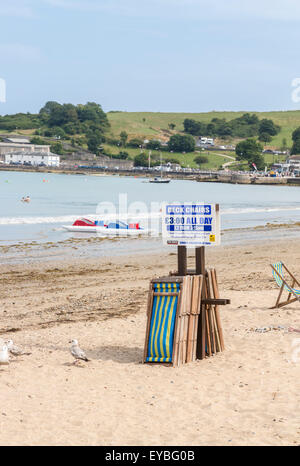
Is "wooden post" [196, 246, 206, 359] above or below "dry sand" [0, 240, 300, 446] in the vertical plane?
above

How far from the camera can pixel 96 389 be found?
8375 millimetres

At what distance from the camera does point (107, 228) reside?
3391 cm

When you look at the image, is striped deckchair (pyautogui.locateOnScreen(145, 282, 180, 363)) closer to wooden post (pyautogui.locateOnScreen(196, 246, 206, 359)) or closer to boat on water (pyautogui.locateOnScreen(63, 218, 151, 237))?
wooden post (pyautogui.locateOnScreen(196, 246, 206, 359))

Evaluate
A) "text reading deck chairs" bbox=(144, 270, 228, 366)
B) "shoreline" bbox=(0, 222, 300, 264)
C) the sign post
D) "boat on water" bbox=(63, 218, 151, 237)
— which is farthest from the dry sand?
"boat on water" bbox=(63, 218, 151, 237)

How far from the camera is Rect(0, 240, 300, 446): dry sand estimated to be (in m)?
6.98

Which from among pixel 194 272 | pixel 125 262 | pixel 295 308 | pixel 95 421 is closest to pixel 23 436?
pixel 95 421

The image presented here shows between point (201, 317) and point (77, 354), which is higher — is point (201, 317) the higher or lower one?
the higher one

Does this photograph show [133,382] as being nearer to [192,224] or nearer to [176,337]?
[176,337]

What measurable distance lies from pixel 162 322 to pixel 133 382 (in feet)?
3.29

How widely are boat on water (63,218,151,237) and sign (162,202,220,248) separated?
2378cm

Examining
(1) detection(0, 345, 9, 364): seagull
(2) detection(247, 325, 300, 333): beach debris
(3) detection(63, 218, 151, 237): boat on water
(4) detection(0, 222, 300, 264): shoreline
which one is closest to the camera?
(1) detection(0, 345, 9, 364): seagull

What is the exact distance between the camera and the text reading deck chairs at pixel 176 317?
925 centimetres

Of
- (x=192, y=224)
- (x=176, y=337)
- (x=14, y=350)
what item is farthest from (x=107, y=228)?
(x=176, y=337)

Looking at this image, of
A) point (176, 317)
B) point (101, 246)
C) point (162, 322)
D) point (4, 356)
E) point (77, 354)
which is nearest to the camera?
point (4, 356)
